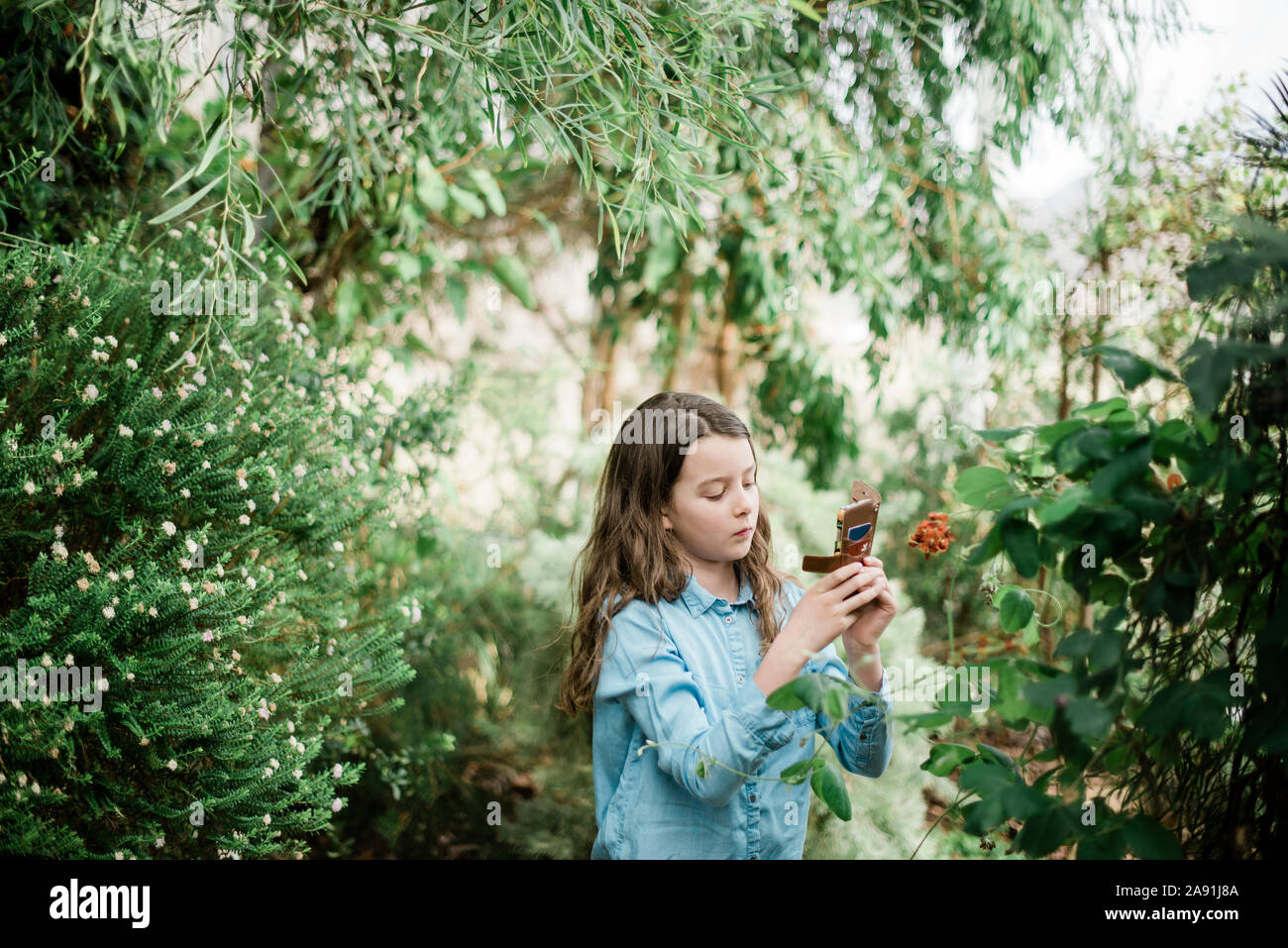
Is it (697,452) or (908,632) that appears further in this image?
(908,632)

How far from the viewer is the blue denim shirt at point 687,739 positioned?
4.48ft

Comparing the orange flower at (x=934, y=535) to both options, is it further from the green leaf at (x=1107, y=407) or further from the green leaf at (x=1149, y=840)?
the green leaf at (x=1149, y=840)

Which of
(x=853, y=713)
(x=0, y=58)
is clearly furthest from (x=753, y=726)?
(x=0, y=58)

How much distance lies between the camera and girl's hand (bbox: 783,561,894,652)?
4.00ft

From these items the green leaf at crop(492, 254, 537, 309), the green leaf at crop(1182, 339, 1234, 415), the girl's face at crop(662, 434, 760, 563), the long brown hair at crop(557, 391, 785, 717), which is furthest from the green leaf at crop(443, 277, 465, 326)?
the green leaf at crop(1182, 339, 1234, 415)

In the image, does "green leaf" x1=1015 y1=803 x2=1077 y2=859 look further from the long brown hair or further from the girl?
the long brown hair

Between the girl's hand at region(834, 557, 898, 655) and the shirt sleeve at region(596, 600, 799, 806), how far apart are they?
17 centimetres

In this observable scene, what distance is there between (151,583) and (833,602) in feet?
3.37

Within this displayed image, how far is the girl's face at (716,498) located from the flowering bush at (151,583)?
0.66 metres

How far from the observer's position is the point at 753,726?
4.00 ft
